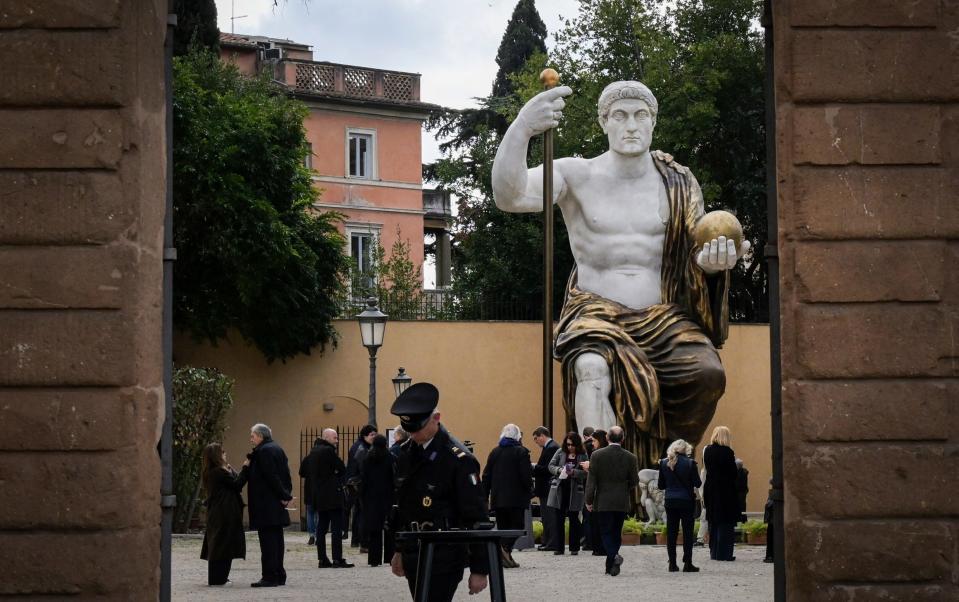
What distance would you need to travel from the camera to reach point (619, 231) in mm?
19125

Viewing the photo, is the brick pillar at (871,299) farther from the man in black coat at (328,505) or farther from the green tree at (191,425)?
the green tree at (191,425)

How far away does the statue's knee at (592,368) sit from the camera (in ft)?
61.1

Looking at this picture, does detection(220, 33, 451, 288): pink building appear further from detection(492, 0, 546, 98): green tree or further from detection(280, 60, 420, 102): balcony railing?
detection(492, 0, 546, 98): green tree

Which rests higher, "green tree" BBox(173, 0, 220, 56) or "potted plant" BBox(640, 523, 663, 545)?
"green tree" BBox(173, 0, 220, 56)

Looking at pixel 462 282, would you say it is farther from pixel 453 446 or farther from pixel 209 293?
pixel 453 446

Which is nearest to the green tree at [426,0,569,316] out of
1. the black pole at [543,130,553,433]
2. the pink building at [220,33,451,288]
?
the pink building at [220,33,451,288]

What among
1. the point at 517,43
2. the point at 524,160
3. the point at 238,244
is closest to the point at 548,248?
the point at 524,160

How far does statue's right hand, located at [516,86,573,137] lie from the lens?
17938mm

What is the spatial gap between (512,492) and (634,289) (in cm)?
338

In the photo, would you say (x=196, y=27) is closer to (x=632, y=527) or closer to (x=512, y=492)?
(x=632, y=527)

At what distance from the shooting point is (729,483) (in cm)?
1689

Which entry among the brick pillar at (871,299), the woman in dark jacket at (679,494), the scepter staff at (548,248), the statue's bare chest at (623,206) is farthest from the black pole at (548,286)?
the brick pillar at (871,299)

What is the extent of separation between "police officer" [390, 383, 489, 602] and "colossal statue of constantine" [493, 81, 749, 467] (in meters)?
9.87

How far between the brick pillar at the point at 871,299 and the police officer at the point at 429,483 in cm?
178
